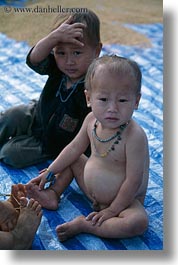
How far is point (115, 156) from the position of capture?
0.93m

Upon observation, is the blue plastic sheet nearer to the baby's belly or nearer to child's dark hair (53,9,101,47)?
the baby's belly

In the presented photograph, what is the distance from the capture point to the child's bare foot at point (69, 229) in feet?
3.03

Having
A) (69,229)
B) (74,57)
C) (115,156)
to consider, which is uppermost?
(74,57)

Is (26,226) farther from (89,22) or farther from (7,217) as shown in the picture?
(89,22)

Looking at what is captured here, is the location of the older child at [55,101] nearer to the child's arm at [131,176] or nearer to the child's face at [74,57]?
the child's face at [74,57]

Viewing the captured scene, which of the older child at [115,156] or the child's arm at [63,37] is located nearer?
the older child at [115,156]

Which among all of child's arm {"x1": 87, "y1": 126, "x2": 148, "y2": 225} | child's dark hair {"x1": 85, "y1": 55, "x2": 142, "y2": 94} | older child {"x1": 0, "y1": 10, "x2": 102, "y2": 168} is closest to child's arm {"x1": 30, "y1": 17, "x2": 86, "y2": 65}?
older child {"x1": 0, "y1": 10, "x2": 102, "y2": 168}

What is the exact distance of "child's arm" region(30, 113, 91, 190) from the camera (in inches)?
39.1

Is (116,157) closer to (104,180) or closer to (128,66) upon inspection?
(104,180)

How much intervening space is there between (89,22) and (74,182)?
0.29m

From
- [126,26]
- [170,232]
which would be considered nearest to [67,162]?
[170,232]

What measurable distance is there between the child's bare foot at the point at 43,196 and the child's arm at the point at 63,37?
25cm

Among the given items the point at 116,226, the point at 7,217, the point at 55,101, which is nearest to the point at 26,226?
the point at 7,217

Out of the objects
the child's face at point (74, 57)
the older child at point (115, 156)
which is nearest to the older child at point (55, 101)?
the child's face at point (74, 57)
